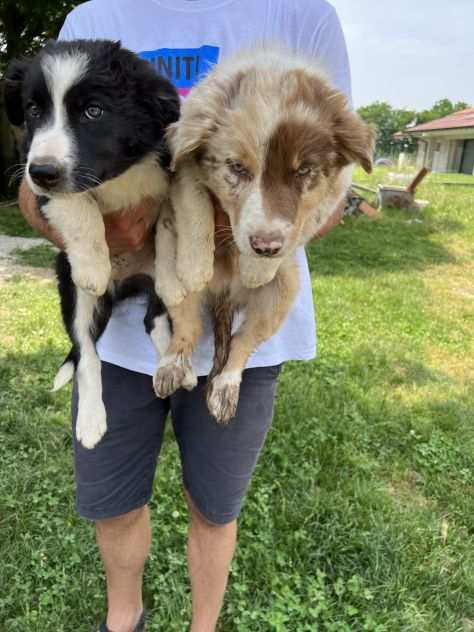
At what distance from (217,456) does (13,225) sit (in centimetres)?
888

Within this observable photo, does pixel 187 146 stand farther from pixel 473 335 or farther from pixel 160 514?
pixel 473 335

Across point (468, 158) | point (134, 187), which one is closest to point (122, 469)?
point (134, 187)

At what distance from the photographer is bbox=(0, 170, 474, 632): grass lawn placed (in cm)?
255

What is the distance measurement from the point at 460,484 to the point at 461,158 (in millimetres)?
45965

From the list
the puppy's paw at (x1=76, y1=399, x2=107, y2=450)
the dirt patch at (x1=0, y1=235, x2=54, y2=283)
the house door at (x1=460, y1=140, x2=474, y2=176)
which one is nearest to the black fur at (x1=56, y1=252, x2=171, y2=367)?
the puppy's paw at (x1=76, y1=399, x2=107, y2=450)

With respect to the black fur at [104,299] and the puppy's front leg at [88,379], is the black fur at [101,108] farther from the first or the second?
the puppy's front leg at [88,379]

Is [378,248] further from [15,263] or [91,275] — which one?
[91,275]

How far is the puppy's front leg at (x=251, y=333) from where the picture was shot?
6.29 ft

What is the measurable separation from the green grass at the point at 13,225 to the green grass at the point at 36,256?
50.5 inches

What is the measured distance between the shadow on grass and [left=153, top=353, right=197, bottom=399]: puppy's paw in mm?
6308

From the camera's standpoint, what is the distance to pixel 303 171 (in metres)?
1.65

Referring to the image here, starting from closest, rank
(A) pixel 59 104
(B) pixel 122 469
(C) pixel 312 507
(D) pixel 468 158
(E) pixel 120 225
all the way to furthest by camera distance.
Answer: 1. (A) pixel 59 104
2. (E) pixel 120 225
3. (B) pixel 122 469
4. (C) pixel 312 507
5. (D) pixel 468 158

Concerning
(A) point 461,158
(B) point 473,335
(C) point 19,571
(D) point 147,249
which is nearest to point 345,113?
(D) point 147,249

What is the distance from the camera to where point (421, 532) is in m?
2.93
